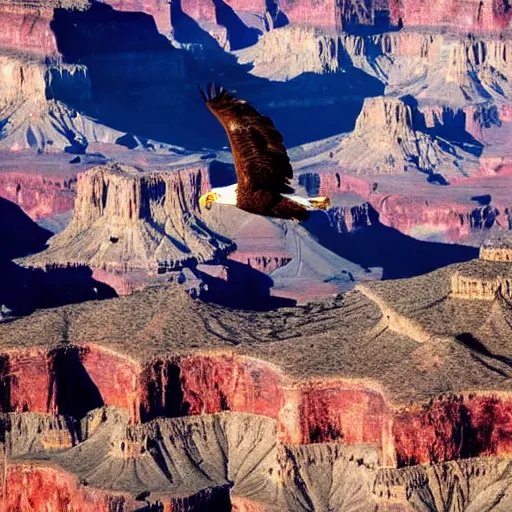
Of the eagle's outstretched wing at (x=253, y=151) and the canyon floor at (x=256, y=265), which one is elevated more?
the eagle's outstretched wing at (x=253, y=151)

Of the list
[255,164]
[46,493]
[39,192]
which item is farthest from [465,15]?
[255,164]

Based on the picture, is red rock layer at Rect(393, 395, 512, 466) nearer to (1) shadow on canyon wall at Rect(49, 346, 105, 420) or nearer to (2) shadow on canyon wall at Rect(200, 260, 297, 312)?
(1) shadow on canyon wall at Rect(49, 346, 105, 420)

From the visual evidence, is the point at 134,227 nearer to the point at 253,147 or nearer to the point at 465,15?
the point at 253,147

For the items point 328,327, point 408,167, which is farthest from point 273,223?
point 328,327

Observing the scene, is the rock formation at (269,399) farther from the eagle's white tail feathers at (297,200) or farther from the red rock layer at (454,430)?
the eagle's white tail feathers at (297,200)

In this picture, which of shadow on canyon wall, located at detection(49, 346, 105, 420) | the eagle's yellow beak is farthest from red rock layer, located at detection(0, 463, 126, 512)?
the eagle's yellow beak

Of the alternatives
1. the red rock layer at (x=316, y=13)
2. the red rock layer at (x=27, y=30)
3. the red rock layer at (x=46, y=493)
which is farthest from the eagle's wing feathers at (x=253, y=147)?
the red rock layer at (x=316, y=13)
